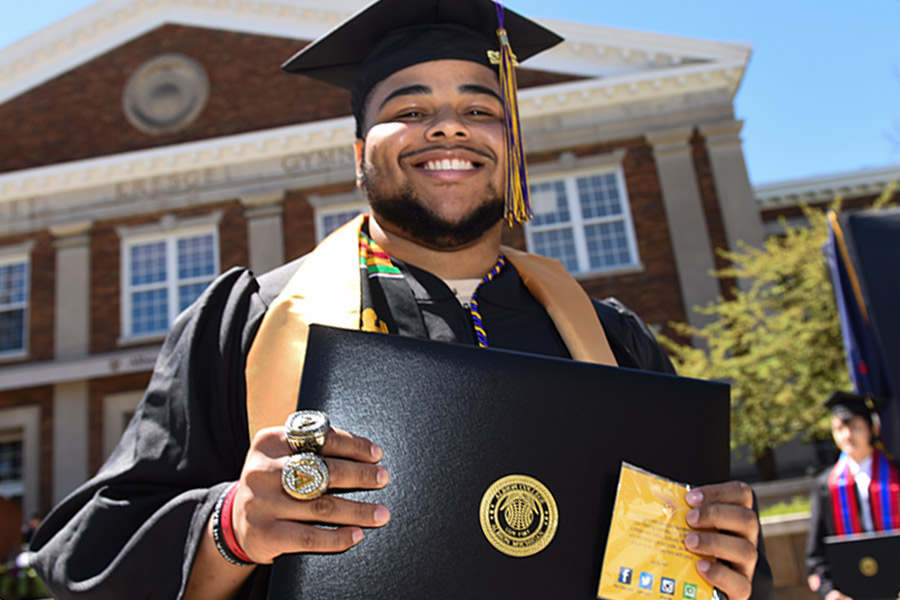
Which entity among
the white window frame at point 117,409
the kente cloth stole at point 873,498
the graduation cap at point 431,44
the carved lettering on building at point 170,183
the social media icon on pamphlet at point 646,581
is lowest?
the kente cloth stole at point 873,498

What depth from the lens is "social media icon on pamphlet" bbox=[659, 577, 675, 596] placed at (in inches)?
44.2

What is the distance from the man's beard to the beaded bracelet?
79 centimetres

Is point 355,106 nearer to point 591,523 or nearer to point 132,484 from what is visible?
point 132,484

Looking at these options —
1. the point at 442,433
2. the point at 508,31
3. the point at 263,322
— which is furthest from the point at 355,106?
the point at 442,433

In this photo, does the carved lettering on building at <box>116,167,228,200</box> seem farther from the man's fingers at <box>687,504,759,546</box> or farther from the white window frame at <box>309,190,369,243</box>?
the man's fingers at <box>687,504,759,546</box>

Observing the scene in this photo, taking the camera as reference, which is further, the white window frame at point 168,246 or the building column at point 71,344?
the white window frame at point 168,246

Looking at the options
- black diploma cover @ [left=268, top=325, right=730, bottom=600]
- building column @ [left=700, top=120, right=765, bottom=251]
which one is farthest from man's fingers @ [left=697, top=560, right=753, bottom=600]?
building column @ [left=700, top=120, right=765, bottom=251]

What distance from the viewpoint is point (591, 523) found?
113 centimetres

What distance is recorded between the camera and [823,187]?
1589 cm

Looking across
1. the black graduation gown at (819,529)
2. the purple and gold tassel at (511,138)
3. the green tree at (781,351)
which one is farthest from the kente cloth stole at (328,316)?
the green tree at (781,351)

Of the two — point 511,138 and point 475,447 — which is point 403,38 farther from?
point 475,447

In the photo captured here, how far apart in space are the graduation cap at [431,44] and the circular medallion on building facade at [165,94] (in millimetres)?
13831

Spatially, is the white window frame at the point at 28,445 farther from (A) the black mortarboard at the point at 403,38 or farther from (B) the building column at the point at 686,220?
(A) the black mortarboard at the point at 403,38

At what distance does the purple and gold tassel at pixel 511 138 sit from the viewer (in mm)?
1813
